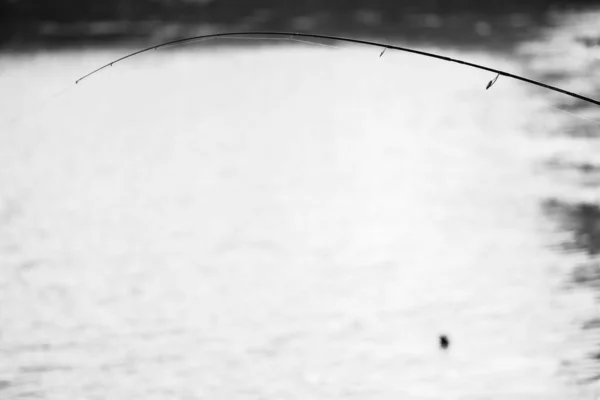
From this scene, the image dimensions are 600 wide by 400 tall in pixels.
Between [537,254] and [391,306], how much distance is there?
103cm

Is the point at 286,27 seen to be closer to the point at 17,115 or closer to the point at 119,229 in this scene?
the point at 17,115

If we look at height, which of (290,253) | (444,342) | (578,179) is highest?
(578,179)

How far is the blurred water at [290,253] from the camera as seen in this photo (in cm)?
352

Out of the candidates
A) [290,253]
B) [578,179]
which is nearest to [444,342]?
[290,253]

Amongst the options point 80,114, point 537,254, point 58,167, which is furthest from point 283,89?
point 537,254

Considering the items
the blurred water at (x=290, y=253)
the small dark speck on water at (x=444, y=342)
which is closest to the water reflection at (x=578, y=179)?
the blurred water at (x=290, y=253)

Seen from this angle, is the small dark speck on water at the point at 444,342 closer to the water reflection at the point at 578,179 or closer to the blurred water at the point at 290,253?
the blurred water at the point at 290,253

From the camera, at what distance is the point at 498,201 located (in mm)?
5926

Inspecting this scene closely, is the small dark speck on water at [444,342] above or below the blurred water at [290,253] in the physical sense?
below

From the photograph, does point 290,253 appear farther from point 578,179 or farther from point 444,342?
point 578,179

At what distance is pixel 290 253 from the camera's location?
204 inches

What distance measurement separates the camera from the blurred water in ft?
11.6

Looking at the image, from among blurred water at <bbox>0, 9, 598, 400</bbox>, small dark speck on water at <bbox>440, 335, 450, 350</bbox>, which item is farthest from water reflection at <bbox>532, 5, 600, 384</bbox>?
small dark speck on water at <bbox>440, 335, 450, 350</bbox>

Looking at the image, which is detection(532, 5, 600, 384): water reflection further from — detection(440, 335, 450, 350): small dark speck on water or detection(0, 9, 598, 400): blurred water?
detection(440, 335, 450, 350): small dark speck on water
